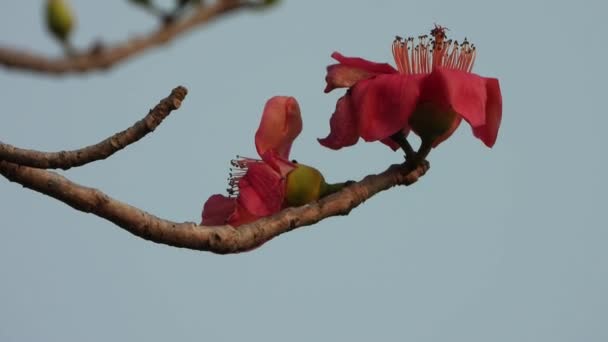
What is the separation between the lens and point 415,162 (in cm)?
204

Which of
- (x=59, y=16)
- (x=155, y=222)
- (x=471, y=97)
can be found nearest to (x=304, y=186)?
(x=471, y=97)

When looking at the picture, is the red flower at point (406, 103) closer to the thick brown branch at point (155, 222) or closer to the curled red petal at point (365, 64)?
the curled red petal at point (365, 64)

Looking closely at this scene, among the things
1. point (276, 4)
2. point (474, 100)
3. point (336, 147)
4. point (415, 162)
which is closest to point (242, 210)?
point (336, 147)

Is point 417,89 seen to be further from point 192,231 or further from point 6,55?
point 6,55

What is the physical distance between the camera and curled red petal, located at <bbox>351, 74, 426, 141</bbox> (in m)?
1.95

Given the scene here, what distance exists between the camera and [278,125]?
205cm

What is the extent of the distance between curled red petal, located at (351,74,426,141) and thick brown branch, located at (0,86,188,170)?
0.53 m

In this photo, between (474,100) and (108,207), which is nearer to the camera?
(108,207)

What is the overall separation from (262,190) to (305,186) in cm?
9

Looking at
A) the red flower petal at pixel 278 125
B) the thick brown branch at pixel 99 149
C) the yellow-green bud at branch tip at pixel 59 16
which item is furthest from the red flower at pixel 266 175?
the yellow-green bud at branch tip at pixel 59 16

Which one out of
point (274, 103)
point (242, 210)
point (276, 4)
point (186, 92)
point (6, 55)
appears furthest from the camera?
point (274, 103)

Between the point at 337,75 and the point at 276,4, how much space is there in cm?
121

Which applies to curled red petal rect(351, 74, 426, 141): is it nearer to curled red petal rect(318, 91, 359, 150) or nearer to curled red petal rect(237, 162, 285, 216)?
curled red petal rect(318, 91, 359, 150)

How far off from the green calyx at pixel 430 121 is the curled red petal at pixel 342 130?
0.14 metres
